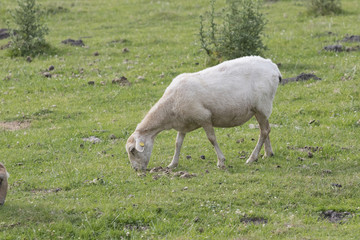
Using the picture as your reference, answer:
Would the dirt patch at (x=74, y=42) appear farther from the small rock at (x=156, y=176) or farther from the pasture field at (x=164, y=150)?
the small rock at (x=156, y=176)

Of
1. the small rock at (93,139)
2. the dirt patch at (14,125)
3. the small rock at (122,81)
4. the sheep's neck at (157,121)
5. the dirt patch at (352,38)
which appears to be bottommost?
the dirt patch at (14,125)

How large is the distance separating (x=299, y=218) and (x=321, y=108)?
695 cm

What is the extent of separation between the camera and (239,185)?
35.2 feet

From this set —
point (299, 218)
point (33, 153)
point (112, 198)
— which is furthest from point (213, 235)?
point (33, 153)

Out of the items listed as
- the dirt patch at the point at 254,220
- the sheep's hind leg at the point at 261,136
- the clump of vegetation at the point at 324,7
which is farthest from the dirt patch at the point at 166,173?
the clump of vegetation at the point at 324,7

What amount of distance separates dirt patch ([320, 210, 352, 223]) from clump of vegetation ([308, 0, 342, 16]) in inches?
779

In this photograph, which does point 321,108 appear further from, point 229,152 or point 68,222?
point 68,222

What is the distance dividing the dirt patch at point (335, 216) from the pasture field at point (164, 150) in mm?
21

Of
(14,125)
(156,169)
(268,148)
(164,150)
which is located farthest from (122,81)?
(268,148)

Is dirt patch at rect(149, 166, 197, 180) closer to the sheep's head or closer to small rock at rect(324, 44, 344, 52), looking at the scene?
the sheep's head

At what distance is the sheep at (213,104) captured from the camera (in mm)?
11883

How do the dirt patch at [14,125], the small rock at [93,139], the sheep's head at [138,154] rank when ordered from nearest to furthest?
the sheep's head at [138,154]
the small rock at [93,139]
the dirt patch at [14,125]

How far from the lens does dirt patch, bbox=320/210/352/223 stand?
9240mm

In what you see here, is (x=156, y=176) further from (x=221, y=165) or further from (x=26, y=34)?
(x=26, y=34)
